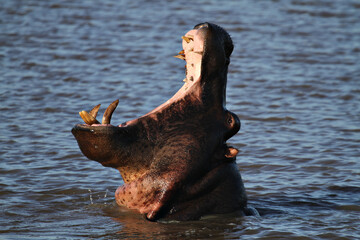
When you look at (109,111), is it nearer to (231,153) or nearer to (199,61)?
(199,61)

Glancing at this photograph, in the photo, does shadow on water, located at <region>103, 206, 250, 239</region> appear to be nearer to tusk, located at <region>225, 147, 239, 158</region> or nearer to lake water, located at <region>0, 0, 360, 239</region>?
lake water, located at <region>0, 0, 360, 239</region>

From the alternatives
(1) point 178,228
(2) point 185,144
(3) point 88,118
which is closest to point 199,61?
(2) point 185,144

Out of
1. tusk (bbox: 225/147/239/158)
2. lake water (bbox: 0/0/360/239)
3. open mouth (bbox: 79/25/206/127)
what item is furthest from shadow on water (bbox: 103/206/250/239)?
open mouth (bbox: 79/25/206/127)

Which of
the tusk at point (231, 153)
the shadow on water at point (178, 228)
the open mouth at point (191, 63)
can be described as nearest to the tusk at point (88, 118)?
the open mouth at point (191, 63)

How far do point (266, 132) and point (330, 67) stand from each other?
3.69m

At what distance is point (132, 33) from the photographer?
1423 centimetres

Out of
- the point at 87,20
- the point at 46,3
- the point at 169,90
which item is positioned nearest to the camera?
the point at 169,90

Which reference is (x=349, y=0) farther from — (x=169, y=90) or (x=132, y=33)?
(x=169, y=90)

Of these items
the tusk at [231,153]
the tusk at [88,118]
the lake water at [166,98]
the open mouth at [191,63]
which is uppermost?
the open mouth at [191,63]

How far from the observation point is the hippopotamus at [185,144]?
4.98m

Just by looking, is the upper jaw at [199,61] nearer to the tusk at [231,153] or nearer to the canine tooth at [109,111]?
the canine tooth at [109,111]

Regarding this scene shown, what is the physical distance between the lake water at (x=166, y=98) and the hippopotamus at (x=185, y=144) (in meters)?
0.25

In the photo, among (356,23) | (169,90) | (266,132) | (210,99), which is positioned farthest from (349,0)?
(210,99)

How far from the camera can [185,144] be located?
197 inches
